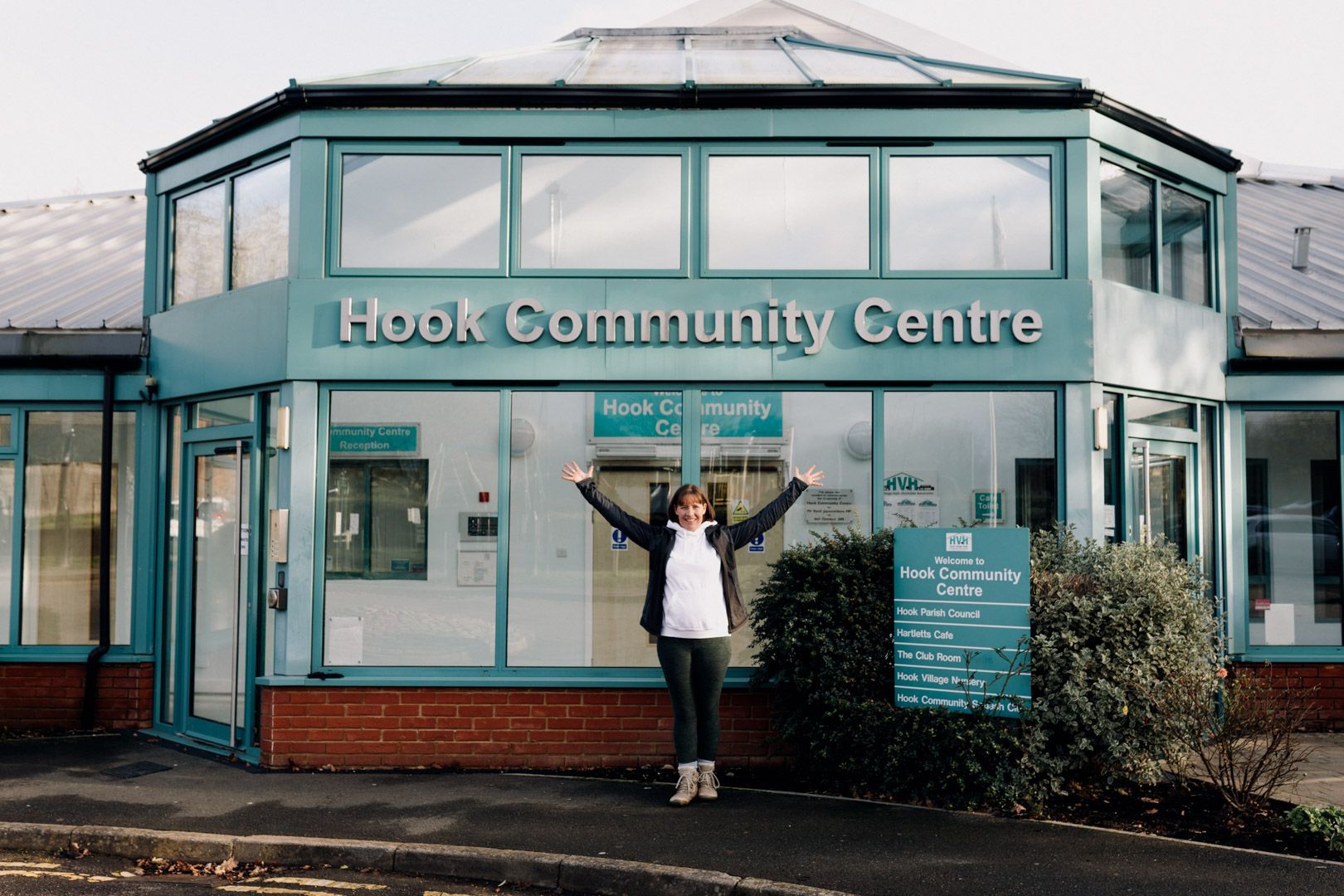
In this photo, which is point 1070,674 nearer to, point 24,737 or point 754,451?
point 754,451

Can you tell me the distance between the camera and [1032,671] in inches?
259

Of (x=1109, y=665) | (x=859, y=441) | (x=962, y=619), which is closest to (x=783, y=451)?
(x=859, y=441)

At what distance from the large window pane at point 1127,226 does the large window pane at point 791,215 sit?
180 cm

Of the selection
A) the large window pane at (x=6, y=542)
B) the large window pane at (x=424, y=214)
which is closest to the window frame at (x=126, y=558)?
the large window pane at (x=6, y=542)

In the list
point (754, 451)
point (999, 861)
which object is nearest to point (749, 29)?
point (754, 451)

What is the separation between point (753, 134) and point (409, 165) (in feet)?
8.08

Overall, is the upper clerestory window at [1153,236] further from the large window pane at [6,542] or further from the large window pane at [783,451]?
the large window pane at [6,542]

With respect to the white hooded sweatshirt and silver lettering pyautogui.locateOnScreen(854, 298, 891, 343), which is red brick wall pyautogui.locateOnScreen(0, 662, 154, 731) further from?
silver lettering pyautogui.locateOnScreen(854, 298, 891, 343)

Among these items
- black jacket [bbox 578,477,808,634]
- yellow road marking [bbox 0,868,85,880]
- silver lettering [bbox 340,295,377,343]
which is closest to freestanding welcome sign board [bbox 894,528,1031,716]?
black jacket [bbox 578,477,808,634]

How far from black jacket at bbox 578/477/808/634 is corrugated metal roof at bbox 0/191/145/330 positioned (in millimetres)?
5016

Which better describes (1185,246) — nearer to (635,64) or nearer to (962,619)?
(962,619)

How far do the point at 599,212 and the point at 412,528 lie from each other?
102 inches

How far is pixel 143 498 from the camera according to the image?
31.1ft

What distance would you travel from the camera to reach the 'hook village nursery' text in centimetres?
797
